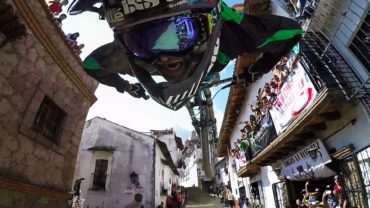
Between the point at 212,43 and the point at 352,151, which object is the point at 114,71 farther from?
the point at 352,151

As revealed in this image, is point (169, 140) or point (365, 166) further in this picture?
point (169, 140)

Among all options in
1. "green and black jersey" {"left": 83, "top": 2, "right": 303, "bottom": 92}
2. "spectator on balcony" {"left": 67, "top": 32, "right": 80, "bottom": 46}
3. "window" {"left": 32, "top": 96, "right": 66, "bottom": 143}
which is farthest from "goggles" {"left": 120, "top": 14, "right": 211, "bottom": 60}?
"spectator on balcony" {"left": 67, "top": 32, "right": 80, "bottom": 46}

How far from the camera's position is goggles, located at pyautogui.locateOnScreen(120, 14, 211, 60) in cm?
246

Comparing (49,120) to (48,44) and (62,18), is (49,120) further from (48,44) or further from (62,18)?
(62,18)

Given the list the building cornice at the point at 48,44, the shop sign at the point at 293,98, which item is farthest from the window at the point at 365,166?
the building cornice at the point at 48,44

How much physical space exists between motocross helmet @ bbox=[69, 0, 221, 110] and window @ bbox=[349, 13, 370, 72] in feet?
16.7

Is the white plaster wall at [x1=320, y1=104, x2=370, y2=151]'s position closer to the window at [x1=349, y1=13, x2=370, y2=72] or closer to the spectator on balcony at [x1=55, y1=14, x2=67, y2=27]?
the window at [x1=349, y1=13, x2=370, y2=72]

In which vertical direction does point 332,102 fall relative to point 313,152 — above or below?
above

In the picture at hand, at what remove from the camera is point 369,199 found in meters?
6.00

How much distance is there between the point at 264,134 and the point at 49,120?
7.91 m

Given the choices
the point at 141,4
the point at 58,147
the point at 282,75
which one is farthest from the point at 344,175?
the point at 58,147

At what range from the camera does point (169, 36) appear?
2.46 meters

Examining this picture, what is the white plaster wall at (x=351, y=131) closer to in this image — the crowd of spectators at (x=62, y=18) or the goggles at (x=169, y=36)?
the goggles at (x=169, y=36)

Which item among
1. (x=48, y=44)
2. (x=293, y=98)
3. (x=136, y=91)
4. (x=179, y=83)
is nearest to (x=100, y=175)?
(x=48, y=44)
